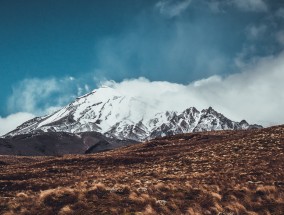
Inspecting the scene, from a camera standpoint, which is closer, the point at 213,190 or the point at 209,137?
the point at 213,190

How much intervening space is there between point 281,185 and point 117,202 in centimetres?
1262

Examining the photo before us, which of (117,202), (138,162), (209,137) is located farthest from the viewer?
(209,137)

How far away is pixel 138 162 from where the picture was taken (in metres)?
57.1

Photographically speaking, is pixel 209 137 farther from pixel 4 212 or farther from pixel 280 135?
pixel 4 212

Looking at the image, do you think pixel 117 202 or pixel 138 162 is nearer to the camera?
pixel 117 202

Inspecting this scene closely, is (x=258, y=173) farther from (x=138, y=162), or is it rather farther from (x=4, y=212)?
(x=138, y=162)

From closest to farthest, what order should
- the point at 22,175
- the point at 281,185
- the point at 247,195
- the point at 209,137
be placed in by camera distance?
the point at 247,195, the point at 281,185, the point at 22,175, the point at 209,137

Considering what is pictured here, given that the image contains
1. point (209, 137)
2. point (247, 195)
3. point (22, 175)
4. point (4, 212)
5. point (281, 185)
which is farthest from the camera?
point (209, 137)

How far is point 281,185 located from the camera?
2920 centimetres

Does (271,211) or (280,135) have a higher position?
(280,135)

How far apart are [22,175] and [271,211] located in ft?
109

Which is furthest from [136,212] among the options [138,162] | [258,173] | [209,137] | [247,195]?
[209,137]

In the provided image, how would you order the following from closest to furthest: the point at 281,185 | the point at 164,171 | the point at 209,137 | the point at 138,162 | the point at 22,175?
the point at 281,185 < the point at 164,171 < the point at 22,175 < the point at 138,162 < the point at 209,137

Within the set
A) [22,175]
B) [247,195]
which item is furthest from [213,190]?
[22,175]
